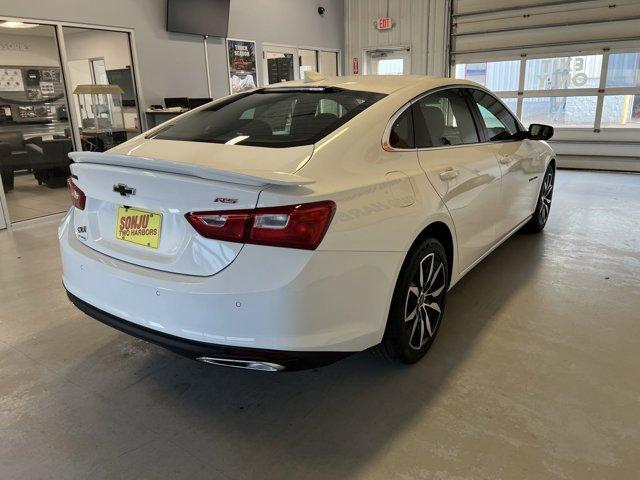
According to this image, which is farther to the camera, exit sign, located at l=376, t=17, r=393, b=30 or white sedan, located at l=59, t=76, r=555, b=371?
exit sign, located at l=376, t=17, r=393, b=30

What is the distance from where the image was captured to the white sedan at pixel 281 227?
4.84 ft

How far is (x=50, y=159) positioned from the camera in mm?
5742

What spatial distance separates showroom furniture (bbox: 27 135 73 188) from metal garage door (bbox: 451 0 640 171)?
6.91 meters

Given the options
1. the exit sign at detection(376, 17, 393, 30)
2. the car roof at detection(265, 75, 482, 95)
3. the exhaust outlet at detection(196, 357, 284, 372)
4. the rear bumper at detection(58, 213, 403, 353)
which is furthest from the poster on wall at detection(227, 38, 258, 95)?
the exhaust outlet at detection(196, 357, 284, 372)

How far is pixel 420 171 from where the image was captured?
2016 millimetres

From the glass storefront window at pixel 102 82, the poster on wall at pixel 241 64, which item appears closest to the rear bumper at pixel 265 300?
the glass storefront window at pixel 102 82

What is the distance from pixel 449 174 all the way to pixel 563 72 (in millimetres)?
7282

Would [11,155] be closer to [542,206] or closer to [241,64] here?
[241,64]

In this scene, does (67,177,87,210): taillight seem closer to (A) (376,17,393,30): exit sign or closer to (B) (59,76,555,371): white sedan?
(B) (59,76,555,371): white sedan

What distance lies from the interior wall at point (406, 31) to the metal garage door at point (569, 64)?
1.03 feet

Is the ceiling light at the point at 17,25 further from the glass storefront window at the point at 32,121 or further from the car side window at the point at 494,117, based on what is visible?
the car side window at the point at 494,117

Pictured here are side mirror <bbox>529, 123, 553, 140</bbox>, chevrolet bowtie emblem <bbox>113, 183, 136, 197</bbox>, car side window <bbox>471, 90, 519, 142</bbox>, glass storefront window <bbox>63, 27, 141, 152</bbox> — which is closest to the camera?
chevrolet bowtie emblem <bbox>113, 183, 136, 197</bbox>

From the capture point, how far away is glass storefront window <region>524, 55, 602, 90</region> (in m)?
7.85

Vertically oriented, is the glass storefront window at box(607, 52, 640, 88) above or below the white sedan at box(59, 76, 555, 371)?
above
